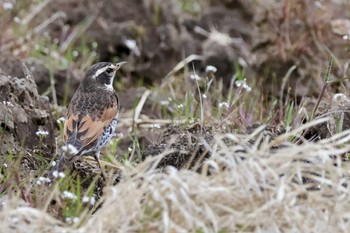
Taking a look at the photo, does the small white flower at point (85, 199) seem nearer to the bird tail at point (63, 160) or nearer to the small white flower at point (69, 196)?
the small white flower at point (69, 196)

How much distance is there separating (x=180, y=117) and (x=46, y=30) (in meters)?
3.43

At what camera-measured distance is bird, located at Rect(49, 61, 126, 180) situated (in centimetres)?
696

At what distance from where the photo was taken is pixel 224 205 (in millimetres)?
5152

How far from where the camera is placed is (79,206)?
18.2 feet

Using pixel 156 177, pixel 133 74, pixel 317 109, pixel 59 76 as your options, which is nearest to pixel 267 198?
pixel 156 177

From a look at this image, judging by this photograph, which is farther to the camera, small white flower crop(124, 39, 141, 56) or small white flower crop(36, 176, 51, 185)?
small white flower crop(124, 39, 141, 56)

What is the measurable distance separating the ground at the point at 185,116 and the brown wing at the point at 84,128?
181 mm

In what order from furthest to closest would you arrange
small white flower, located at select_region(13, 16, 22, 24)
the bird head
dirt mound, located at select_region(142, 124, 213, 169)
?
1. small white flower, located at select_region(13, 16, 22, 24)
2. the bird head
3. dirt mound, located at select_region(142, 124, 213, 169)

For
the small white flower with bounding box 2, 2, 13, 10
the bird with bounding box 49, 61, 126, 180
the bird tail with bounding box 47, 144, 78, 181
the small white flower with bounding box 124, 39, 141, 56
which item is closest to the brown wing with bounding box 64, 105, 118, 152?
the bird with bounding box 49, 61, 126, 180

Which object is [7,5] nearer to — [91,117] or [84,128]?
[91,117]

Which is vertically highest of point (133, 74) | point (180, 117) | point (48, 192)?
point (48, 192)

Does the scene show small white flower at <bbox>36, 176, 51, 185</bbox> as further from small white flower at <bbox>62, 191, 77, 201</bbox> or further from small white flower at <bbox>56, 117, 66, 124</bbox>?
small white flower at <bbox>56, 117, 66, 124</bbox>

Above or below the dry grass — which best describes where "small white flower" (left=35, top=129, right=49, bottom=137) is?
below

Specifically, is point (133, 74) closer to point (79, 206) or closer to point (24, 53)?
point (24, 53)
